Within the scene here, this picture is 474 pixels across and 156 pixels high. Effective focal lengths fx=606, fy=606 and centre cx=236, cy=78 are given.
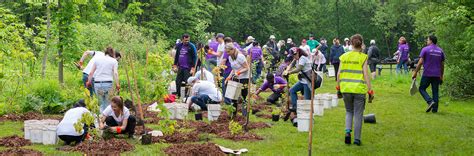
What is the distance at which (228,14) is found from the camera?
171ft

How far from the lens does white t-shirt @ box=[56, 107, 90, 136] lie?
8961 millimetres

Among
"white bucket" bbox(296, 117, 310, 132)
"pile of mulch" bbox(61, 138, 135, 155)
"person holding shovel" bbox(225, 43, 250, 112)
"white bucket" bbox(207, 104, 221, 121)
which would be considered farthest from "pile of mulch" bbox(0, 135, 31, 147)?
"white bucket" bbox(296, 117, 310, 132)

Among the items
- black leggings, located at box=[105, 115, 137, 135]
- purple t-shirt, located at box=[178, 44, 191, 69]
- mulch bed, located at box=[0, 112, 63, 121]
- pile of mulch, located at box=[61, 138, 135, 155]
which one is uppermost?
purple t-shirt, located at box=[178, 44, 191, 69]

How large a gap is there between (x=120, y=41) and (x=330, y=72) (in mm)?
8883

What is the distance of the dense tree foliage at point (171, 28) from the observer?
14.3 metres

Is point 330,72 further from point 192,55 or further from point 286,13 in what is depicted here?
point 286,13

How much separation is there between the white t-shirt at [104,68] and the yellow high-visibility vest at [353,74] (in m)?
4.50

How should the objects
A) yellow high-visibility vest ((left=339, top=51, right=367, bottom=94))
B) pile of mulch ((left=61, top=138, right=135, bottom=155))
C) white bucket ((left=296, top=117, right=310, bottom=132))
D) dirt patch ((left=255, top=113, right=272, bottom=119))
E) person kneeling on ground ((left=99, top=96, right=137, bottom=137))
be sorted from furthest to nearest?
1. dirt patch ((left=255, top=113, right=272, bottom=119))
2. white bucket ((left=296, top=117, right=310, bottom=132))
3. person kneeling on ground ((left=99, top=96, right=137, bottom=137))
4. yellow high-visibility vest ((left=339, top=51, right=367, bottom=94))
5. pile of mulch ((left=61, top=138, right=135, bottom=155))

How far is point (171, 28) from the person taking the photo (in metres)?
43.1

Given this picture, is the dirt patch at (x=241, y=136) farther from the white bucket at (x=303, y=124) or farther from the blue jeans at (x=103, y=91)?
the blue jeans at (x=103, y=91)

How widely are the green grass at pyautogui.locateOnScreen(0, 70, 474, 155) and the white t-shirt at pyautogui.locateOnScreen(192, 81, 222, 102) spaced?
4.50 ft

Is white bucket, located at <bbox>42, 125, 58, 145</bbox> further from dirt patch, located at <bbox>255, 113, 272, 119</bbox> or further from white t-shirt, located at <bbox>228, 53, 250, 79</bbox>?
dirt patch, located at <bbox>255, 113, 272, 119</bbox>

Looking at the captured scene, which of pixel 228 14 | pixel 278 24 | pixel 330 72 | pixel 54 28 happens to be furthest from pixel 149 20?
pixel 54 28

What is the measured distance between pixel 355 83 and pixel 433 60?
16.5 feet
